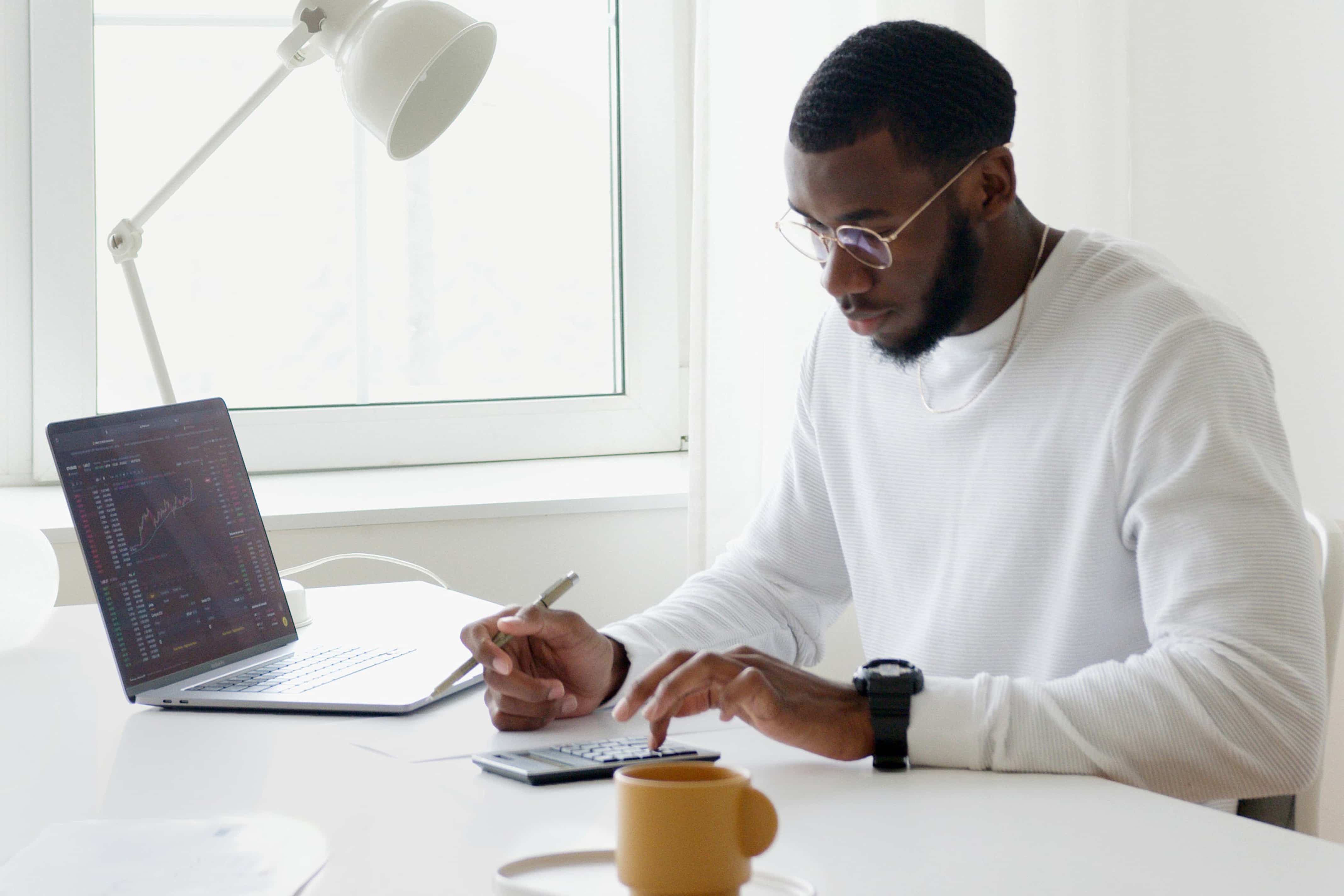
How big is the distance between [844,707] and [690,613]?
0.39 metres

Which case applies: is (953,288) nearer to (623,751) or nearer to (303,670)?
(623,751)

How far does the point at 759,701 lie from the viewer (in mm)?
904

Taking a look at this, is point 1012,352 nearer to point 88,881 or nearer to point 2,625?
point 88,881

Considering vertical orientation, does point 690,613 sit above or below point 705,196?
below

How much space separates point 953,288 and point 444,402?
1248 mm

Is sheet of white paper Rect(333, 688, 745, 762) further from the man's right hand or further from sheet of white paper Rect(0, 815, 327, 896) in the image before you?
sheet of white paper Rect(0, 815, 327, 896)

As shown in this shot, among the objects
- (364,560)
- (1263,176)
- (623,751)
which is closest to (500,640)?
(623,751)

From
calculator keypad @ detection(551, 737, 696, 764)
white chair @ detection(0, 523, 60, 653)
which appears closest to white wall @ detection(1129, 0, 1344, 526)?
calculator keypad @ detection(551, 737, 696, 764)

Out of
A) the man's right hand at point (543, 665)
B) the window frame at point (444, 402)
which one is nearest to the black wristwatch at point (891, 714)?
the man's right hand at point (543, 665)

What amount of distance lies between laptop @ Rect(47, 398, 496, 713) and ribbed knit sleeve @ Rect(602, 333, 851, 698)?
278 mm

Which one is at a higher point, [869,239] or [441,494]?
[869,239]

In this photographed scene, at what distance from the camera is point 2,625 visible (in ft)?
4.36

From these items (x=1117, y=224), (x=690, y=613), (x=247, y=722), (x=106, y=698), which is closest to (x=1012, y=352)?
(x=690, y=613)

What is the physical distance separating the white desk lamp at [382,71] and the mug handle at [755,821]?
97 cm
